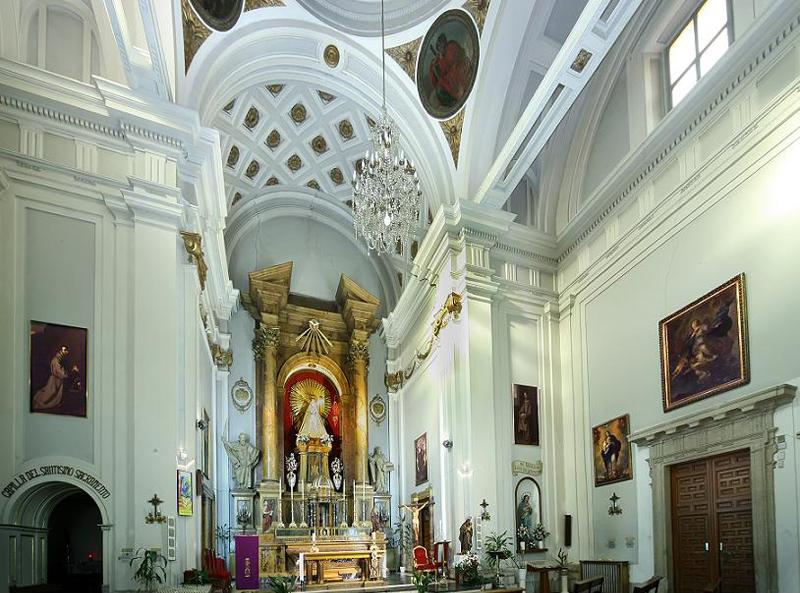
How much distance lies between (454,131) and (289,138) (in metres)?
4.96

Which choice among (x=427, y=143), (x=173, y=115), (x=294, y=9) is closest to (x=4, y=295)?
(x=173, y=115)

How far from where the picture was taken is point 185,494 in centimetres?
1010

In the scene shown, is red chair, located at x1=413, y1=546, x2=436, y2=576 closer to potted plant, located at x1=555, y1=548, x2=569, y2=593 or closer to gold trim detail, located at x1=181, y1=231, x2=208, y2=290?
potted plant, located at x1=555, y1=548, x2=569, y2=593

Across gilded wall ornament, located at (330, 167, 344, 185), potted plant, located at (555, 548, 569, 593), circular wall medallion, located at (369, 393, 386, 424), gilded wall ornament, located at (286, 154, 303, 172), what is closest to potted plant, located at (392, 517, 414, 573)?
circular wall medallion, located at (369, 393, 386, 424)

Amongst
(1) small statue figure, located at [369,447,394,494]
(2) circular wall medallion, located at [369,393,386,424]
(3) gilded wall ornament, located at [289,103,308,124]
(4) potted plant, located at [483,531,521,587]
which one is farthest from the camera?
(2) circular wall medallion, located at [369,393,386,424]

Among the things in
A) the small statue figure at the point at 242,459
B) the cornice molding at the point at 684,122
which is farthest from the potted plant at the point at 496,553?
the small statue figure at the point at 242,459

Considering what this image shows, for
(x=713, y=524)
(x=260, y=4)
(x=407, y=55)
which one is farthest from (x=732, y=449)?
(x=260, y=4)

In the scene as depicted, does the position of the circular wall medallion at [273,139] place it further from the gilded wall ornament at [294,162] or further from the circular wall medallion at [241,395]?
the circular wall medallion at [241,395]

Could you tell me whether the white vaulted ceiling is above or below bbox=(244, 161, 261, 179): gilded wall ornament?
above

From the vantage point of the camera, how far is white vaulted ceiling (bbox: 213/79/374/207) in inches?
622

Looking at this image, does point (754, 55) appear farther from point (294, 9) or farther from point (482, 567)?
point (482, 567)

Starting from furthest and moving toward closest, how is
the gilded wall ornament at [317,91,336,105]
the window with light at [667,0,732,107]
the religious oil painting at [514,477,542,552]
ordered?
the gilded wall ornament at [317,91,336,105] < the religious oil painting at [514,477,542,552] < the window with light at [667,0,732,107]

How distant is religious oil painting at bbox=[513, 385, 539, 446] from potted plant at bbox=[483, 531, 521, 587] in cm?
193

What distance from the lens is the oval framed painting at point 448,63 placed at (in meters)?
12.9
